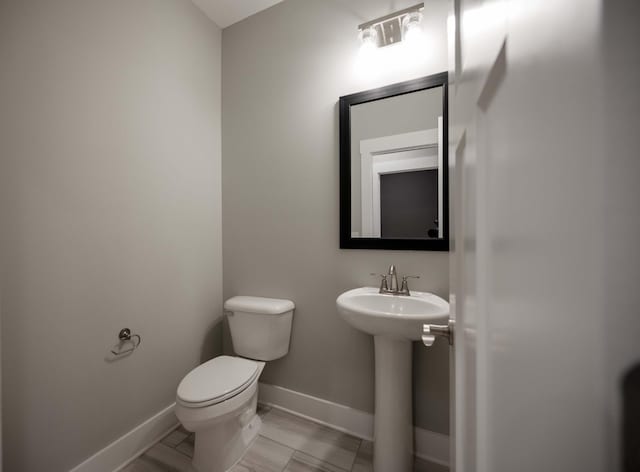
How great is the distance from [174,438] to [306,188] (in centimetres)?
158

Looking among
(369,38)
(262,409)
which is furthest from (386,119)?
(262,409)

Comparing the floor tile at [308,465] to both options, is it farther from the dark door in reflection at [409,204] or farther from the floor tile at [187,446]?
the dark door in reflection at [409,204]

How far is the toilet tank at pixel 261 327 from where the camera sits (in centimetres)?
158

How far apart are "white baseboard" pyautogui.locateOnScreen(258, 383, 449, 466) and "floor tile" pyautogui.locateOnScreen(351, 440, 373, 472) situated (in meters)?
0.04

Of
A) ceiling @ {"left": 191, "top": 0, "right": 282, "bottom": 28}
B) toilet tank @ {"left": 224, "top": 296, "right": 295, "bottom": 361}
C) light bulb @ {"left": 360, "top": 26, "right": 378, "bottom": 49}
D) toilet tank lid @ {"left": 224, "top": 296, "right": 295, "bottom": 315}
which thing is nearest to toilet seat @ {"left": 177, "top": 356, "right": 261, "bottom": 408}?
toilet tank @ {"left": 224, "top": 296, "right": 295, "bottom": 361}

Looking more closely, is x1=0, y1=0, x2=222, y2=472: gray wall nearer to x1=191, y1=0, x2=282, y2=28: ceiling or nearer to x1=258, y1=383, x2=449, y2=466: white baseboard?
x1=191, y1=0, x2=282, y2=28: ceiling

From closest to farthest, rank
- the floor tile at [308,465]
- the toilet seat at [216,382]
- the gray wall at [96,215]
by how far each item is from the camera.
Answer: the gray wall at [96,215] < the toilet seat at [216,382] < the floor tile at [308,465]

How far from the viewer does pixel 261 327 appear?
5.21 feet

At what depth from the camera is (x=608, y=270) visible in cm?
11

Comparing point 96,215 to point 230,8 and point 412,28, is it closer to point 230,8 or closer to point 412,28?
point 230,8

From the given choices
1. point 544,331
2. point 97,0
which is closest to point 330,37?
point 97,0

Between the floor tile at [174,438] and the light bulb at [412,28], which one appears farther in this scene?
the floor tile at [174,438]

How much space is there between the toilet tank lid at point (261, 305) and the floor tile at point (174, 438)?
2.33 feet

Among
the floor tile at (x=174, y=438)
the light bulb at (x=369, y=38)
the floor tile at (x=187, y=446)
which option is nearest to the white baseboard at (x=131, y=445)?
the floor tile at (x=174, y=438)
